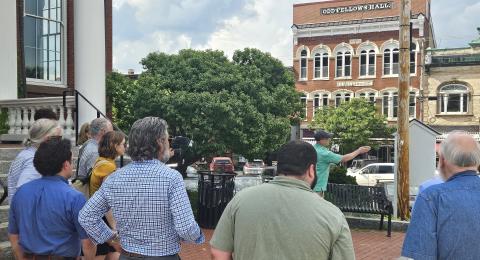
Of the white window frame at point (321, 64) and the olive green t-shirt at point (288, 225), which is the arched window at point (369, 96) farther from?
the olive green t-shirt at point (288, 225)

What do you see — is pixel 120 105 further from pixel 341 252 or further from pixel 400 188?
pixel 341 252

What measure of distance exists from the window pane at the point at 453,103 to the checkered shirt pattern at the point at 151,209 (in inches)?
1498

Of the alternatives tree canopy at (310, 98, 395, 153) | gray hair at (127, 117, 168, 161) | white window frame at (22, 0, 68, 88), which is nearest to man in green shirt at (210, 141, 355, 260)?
gray hair at (127, 117, 168, 161)

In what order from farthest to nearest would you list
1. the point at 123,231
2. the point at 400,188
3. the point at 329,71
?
the point at 329,71
the point at 400,188
the point at 123,231

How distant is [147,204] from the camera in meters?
3.10

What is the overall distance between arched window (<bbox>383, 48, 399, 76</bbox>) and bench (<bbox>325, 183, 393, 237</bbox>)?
104 feet

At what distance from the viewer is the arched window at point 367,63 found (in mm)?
41281

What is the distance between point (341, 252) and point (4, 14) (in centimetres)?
963

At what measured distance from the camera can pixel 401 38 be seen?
11391 millimetres

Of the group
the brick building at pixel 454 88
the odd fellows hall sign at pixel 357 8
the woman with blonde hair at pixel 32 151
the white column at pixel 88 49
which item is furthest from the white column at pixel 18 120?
the odd fellows hall sign at pixel 357 8

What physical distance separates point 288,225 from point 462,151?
1.17m

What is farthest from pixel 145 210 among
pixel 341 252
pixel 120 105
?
pixel 120 105

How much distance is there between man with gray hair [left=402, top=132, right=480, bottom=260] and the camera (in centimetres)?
282

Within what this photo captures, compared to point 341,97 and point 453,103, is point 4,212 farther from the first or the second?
point 341,97
